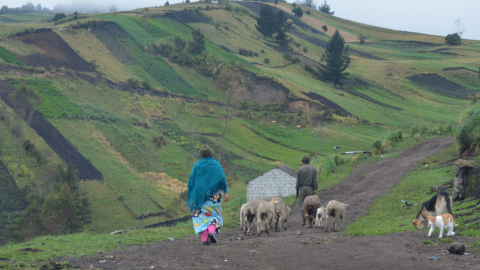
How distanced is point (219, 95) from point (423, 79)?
47.3 meters

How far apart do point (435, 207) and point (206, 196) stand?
18.1 feet

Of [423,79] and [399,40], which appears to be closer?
[423,79]

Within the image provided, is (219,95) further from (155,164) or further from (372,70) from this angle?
(372,70)

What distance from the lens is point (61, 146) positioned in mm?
45625

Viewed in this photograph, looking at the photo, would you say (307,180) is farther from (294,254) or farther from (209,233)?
(294,254)

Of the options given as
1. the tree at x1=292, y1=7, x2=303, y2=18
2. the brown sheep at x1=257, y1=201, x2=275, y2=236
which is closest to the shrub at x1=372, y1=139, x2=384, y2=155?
the brown sheep at x1=257, y1=201, x2=275, y2=236

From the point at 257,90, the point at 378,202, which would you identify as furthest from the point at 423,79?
the point at 378,202

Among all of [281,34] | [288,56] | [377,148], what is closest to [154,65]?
[288,56]

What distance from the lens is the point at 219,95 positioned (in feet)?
240

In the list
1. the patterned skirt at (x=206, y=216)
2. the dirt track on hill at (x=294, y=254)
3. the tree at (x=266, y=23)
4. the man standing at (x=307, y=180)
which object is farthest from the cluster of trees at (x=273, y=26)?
the patterned skirt at (x=206, y=216)

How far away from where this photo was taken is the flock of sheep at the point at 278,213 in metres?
12.8

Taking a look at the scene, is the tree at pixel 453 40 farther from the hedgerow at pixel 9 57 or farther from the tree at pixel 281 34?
the hedgerow at pixel 9 57

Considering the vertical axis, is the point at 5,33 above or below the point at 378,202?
above

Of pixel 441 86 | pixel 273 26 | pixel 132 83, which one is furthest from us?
pixel 273 26
